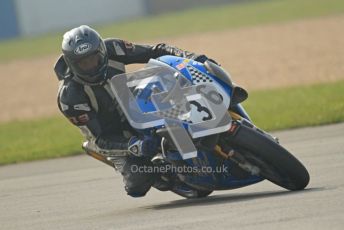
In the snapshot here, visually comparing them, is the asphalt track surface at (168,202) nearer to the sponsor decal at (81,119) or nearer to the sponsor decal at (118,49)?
the sponsor decal at (81,119)

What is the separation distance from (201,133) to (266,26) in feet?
117

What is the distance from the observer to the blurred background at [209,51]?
54.7 feet

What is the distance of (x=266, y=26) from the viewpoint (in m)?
42.9

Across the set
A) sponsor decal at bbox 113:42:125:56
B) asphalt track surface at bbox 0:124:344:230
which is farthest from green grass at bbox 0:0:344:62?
sponsor decal at bbox 113:42:125:56

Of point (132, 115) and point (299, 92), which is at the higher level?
point (132, 115)

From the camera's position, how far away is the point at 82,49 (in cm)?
812

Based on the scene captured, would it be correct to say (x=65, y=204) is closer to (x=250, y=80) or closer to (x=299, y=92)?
(x=299, y=92)

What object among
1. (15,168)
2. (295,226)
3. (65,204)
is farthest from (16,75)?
(295,226)

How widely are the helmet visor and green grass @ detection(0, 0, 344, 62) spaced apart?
3685 cm

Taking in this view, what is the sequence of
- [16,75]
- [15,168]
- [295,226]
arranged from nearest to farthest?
[295,226]
[15,168]
[16,75]

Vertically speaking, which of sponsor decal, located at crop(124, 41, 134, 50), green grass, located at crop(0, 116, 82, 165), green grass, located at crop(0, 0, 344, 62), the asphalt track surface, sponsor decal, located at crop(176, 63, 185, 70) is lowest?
green grass, located at crop(0, 0, 344, 62)

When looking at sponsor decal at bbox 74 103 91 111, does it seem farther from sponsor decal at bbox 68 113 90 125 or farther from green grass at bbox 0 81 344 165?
green grass at bbox 0 81 344 165

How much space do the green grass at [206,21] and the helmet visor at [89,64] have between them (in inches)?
1451

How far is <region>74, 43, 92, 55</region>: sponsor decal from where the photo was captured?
8125mm
